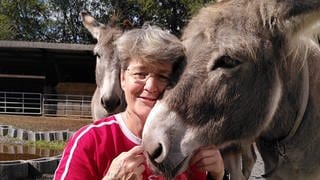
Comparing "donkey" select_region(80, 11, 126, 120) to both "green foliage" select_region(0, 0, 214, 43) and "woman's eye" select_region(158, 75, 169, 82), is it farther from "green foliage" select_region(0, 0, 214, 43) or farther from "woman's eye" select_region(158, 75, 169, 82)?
"green foliage" select_region(0, 0, 214, 43)

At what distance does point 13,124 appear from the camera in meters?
18.0

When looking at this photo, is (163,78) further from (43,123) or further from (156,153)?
(43,123)

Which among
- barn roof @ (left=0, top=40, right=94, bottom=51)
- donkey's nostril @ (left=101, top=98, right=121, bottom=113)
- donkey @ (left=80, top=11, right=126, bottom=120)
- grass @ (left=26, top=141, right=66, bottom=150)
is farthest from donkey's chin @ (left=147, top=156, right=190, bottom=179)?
barn roof @ (left=0, top=40, right=94, bottom=51)

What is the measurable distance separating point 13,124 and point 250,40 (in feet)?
53.9

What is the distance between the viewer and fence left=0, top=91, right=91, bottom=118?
2020cm

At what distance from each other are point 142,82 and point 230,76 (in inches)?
25.3

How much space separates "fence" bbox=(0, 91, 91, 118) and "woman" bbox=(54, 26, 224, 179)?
17922 mm

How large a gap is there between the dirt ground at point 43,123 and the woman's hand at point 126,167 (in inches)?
618

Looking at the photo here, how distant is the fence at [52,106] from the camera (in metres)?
20.2

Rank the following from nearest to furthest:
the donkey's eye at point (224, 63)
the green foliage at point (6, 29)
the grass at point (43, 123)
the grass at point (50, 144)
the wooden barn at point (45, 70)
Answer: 1. the donkey's eye at point (224, 63)
2. the grass at point (50, 144)
3. the grass at point (43, 123)
4. the wooden barn at point (45, 70)
5. the green foliage at point (6, 29)

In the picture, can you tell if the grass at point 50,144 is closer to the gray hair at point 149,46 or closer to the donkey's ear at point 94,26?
the donkey's ear at point 94,26

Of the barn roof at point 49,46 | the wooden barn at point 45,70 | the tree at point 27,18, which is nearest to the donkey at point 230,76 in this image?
the barn roof at point 49,46

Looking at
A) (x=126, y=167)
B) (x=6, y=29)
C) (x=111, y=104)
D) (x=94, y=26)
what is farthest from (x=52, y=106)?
(x=6, y=29)

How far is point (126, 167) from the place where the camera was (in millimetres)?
2021
